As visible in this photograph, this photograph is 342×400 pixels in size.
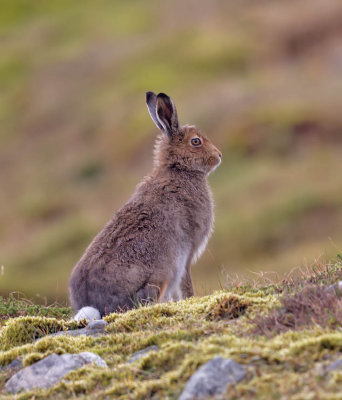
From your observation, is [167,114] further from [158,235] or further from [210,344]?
[210,344]

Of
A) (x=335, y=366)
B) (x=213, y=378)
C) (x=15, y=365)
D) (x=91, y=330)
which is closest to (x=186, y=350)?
(x=213, y=378)

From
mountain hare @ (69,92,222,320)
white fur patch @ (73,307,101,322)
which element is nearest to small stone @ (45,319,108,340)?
white fur patch @ (73,307,101,322)

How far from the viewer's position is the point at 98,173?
200 ft

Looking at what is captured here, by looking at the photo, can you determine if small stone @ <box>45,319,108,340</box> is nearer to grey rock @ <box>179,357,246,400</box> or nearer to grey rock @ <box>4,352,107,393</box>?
grey rock @ <box>4,352,107,393</box>

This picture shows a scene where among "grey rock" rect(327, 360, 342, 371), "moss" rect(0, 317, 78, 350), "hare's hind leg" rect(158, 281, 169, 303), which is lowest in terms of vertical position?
"grey rock" rect(327, 360, 342, 371)

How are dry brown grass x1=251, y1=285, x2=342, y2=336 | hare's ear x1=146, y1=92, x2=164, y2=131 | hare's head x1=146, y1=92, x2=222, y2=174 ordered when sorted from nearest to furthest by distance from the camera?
dry brown grass x1=251, y1=285, x2=342, y2=336
hare's head x1=146, y1=92, x2=222, y2=174
hare's ear x1=146, y1=92, x2=164, y2=131

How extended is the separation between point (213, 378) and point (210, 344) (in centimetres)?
81

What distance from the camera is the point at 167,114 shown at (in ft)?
47.8

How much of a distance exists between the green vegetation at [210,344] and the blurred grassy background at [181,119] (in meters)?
3.58

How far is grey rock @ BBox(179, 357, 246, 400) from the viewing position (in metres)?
7.27

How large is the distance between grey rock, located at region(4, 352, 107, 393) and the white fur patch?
2191 mm

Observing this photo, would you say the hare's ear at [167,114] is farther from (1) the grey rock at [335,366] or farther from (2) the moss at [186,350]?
(1) the grey rock at [335,366]

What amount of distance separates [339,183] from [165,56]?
4359 cm

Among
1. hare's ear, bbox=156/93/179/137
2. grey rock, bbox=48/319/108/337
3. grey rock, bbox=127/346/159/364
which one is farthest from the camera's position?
hare's ear, bbox=156/93/179/137
